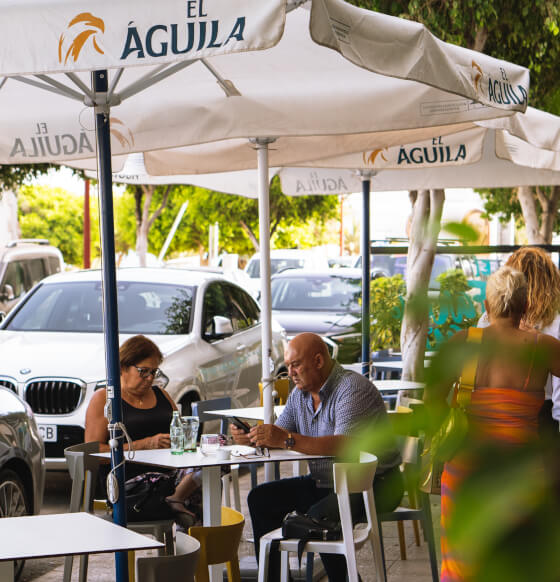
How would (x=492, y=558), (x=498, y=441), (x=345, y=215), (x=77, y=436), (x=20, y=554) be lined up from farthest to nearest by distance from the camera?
(x=77, y=436) < (x=20, y=554) < (x=345, y=215) < (x=498, y=441) < (x=492, y=558)

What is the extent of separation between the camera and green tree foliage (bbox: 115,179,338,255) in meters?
41.4

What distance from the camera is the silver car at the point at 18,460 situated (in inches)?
221

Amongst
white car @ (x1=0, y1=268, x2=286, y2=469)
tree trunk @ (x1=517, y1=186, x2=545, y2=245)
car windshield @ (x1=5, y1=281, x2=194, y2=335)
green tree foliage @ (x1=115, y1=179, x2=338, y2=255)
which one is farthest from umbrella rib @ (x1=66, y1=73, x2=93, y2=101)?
green tree foliage @ (x1=115, y1=179, x2=338, y2=255)

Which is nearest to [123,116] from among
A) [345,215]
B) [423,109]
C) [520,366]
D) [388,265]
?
[423,109]

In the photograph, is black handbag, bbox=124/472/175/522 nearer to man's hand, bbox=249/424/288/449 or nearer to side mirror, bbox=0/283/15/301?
man's hand, bbox=249/424/288/449

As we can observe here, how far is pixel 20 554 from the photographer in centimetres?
325

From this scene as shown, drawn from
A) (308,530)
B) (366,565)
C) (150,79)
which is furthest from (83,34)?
(366,565)

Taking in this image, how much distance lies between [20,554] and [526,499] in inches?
111

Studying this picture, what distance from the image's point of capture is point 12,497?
18.8 feet

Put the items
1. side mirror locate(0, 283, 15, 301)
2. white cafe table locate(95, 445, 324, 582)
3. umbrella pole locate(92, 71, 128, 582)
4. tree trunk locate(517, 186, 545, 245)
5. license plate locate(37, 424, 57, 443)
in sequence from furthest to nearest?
tree trunk locate(517, 186, 545, 245)
side mirror locate(0, 283, 15, 301)
license plate locate(37, 424, 57, 443)
white cafe table locate(95, 445, 324, 582)
umbrella pole locate(92, 71, 128, 582)

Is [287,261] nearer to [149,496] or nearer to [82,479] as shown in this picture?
[149,496]

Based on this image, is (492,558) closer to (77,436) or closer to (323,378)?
(323,378)

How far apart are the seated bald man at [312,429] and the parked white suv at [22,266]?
1155 centimetres

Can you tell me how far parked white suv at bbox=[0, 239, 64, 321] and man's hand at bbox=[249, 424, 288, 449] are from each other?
464 inches
